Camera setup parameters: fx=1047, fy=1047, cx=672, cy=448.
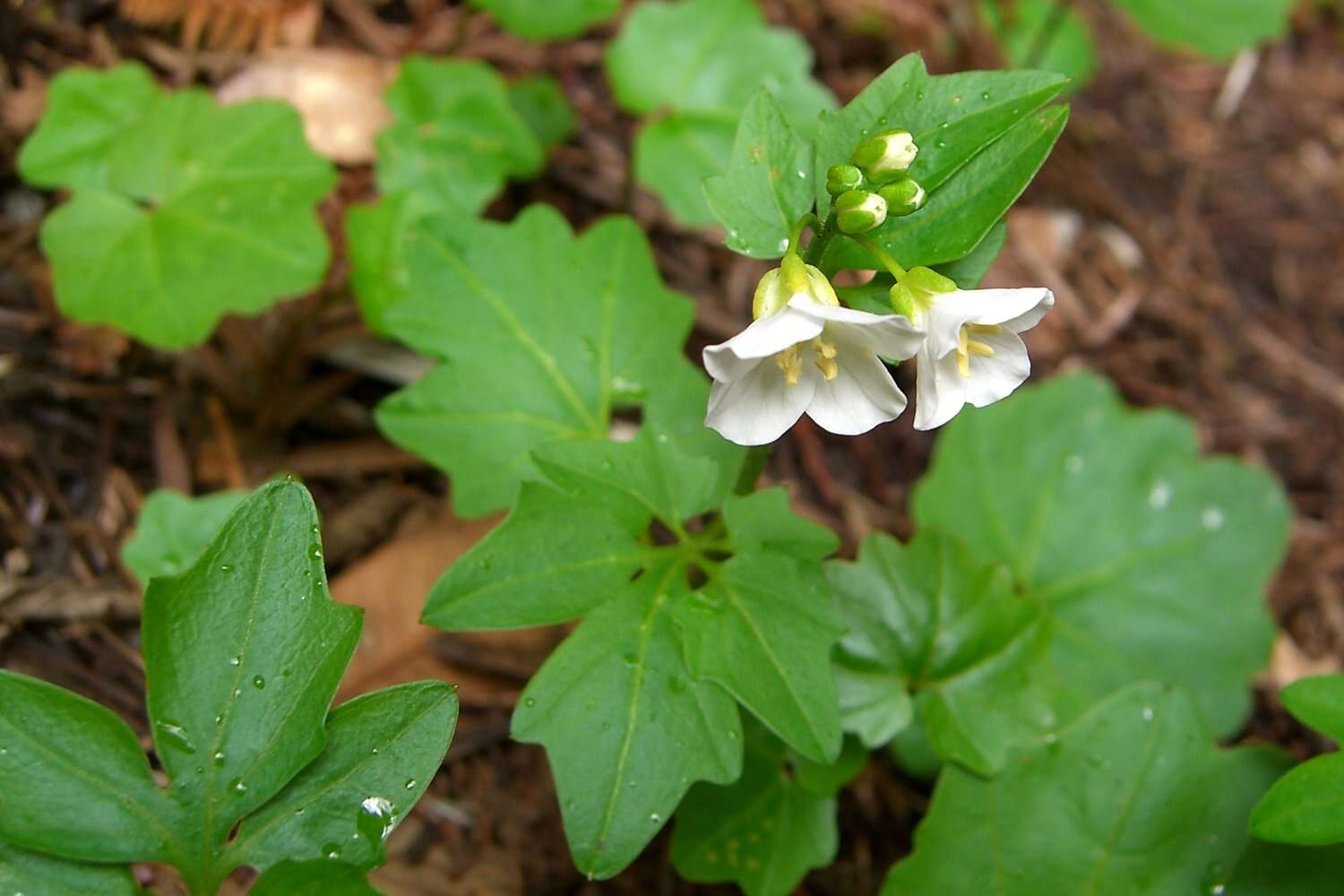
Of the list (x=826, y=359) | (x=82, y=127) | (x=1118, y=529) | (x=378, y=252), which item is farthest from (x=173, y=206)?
(x=1118, y=529)

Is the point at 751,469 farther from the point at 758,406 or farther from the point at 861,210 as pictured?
the point at 861,210

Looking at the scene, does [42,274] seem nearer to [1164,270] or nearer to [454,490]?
[454,490]

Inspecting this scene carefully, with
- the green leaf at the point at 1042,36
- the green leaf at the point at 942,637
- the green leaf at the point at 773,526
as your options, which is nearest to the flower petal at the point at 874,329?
the green leaf at the point at 773,526

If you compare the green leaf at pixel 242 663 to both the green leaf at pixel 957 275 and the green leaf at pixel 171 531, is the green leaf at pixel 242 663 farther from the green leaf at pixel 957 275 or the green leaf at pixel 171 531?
the green leaf at pixel 957 275

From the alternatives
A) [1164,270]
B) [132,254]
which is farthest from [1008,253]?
[132,254]

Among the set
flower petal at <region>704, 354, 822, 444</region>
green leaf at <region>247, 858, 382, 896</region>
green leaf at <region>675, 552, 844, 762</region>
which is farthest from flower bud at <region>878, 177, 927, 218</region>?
green leaf at <region>247, 858, 382, 896</region>
